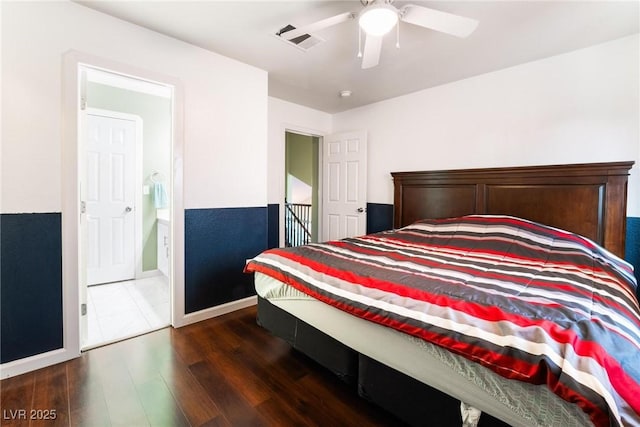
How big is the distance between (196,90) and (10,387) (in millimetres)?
2422

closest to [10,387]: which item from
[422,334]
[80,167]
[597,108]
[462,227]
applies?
[80,167]

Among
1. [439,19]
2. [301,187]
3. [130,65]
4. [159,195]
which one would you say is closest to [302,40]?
[439,19]

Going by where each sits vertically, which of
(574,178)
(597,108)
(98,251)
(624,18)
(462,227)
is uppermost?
(624,18)

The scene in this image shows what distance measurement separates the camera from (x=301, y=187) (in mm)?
7289

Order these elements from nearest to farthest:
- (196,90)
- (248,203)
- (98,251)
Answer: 1. (196,90)
2. (248,203)
3. (98,251)

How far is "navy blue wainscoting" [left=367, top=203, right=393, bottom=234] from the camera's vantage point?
3.84 m

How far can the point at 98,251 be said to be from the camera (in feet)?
11.6

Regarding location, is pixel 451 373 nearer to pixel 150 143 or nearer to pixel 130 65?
pixel 130 65

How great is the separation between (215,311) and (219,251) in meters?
0.58

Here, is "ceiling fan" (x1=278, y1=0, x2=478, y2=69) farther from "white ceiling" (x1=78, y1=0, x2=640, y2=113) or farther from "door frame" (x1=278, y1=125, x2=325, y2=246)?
"door frame" (x1=278, y1=125, x2=325, y2=246)

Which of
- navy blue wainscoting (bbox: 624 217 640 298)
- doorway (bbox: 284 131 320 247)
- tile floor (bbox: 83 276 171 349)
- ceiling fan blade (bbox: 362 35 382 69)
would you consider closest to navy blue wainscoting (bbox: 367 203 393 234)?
doorway (bbox: 284 131 320 247)

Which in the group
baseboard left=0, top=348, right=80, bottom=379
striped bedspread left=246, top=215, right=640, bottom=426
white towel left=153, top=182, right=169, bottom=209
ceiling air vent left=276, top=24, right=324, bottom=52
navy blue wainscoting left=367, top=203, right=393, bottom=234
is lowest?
baseboard left=0, top=348, right=80, bottom=379

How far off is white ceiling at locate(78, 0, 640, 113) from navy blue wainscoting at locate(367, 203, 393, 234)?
158 cm

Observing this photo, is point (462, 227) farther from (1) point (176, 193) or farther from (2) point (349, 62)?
(1) point (176, 193)
